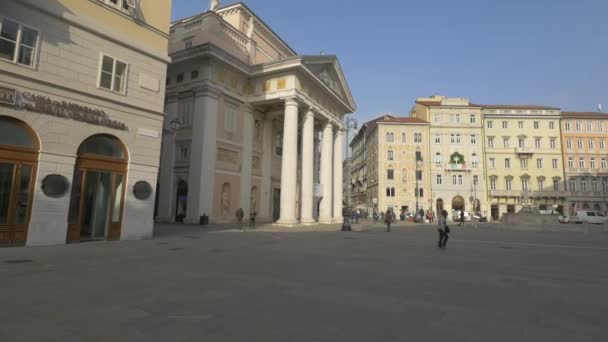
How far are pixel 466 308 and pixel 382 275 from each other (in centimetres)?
254

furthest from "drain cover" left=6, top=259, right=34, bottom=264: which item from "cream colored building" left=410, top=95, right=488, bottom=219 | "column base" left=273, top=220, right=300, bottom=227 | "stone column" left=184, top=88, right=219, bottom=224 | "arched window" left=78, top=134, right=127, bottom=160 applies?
"cream colored building" left=410, top=95, right=488, bottom=219

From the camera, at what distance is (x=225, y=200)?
2592 cm

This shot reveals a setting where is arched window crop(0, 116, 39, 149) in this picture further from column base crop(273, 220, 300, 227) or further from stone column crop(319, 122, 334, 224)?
stone column crop(319, 122, 334, 224)

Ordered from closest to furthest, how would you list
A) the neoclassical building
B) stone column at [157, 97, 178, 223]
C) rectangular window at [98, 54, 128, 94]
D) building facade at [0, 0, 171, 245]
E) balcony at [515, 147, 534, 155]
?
building facade at [0, 0, 171, 245] → rectangular window at [98, 54, 128, 94] → the neoclassical building → stone column at [157, 97, 178, 223] → balcony at [515, 147, 534, 155]

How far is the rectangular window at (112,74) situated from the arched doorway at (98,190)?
1.94 meters

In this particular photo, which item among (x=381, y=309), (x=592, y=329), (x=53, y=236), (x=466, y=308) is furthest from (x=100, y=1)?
(x=592, y=329)

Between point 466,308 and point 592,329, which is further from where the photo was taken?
point 466,308

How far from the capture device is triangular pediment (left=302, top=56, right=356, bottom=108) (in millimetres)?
29500

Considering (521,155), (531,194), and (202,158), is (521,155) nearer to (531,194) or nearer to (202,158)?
(531,194)

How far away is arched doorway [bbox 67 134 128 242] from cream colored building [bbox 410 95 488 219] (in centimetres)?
5375

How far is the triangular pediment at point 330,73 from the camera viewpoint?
2950 centimetres

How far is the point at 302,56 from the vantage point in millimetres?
26672

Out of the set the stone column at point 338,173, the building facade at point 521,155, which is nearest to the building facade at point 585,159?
the building facade at point 521,155

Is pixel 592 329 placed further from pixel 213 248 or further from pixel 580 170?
pixel 580 170
